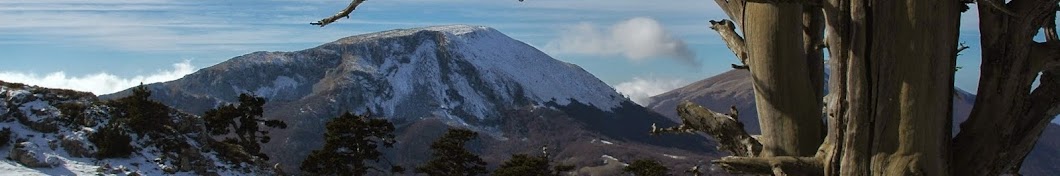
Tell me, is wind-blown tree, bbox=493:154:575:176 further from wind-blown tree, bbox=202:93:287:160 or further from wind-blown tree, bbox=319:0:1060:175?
wind-blown tree, bbox=319:0:1060:175

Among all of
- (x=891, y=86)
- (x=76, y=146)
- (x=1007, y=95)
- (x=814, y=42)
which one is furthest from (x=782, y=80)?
(x=76, y=146)

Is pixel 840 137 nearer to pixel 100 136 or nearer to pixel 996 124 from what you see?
pixel 996 124

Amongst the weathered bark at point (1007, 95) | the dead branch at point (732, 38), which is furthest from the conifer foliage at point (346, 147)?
the weathered bark at point (1007, 95)

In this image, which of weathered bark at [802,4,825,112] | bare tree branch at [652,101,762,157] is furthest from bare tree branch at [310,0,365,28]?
weathered bark at [802,4,825,112]

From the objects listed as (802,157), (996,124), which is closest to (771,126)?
(802,157)

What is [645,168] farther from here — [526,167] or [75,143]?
[75,143]

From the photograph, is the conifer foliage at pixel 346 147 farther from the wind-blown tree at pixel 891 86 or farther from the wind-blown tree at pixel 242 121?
the wind-blown tree at pixel 891 86
